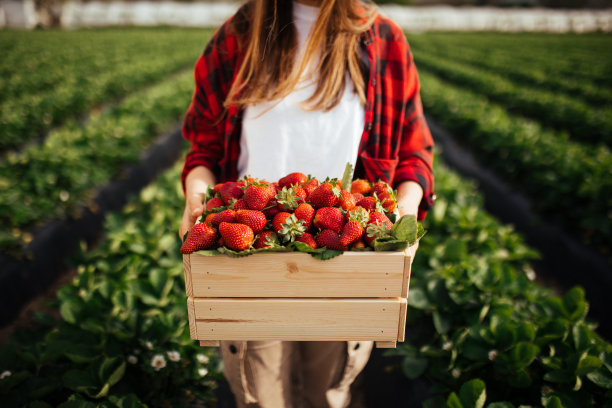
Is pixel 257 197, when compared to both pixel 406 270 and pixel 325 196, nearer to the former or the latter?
pixel 325 196

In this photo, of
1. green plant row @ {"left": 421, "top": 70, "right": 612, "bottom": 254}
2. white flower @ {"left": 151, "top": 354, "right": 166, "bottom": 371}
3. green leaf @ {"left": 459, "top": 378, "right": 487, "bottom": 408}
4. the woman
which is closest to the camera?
the woman

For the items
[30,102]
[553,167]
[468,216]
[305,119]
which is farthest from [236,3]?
[30,102]

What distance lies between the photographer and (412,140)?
150 cm

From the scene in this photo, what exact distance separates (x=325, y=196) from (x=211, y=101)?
0.61 metres

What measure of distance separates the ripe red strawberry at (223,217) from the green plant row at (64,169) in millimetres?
2686

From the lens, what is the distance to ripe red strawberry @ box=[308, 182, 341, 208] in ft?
3.65

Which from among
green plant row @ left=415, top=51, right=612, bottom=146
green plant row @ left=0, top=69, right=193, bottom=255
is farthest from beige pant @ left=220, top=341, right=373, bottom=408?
green plant row @ left=415, top=51, right=612, bottom=146

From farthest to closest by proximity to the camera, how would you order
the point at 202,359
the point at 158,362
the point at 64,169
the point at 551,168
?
1. the point at 551,168
2. the point at 64,169
3. the point at 202,359
4. the point at 158,362

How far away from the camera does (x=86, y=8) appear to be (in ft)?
130

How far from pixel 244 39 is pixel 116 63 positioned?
43.9 ft

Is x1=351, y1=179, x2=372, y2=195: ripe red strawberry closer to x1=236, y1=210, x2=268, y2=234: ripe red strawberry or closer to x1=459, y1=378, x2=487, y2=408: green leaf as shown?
x1=236, y1=210, x2=268, y2=234: ripe red strawberry

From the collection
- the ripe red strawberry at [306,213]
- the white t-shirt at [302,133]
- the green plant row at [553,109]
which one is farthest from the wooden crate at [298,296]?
the green plant row at [553,109]

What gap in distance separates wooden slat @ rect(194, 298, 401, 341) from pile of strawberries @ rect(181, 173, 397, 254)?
6.5 inches

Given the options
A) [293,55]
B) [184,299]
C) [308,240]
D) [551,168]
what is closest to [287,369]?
[308,240]
